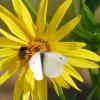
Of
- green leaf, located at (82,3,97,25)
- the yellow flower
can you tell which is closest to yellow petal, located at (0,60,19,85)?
the yellow flower

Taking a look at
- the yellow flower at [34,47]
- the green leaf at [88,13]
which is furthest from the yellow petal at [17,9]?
the green leaf at [88,13]

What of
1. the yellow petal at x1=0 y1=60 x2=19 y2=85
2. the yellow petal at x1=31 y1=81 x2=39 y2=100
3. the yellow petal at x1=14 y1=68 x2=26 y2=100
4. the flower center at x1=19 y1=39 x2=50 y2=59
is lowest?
the yellow petal at x1=31 y1=81 x2=39 y2=100

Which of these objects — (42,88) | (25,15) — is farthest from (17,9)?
(42,88)

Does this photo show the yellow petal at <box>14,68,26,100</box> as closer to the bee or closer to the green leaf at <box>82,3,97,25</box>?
the bee

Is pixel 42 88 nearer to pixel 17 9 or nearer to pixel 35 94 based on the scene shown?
pixel 35 94

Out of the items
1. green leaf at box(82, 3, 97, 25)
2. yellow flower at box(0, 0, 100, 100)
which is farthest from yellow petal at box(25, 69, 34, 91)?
green leaf at box(82, 3, 97, 25)

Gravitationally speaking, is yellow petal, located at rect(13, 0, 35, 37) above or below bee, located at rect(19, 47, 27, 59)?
above

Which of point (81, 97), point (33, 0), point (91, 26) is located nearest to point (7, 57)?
point (91, 26)
